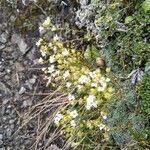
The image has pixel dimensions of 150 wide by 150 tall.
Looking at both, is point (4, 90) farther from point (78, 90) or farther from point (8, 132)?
point (78, 90)

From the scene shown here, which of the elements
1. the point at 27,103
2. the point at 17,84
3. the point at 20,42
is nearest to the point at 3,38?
the point at 20,42

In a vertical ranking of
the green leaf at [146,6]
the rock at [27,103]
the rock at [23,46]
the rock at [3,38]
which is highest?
the green leaf at [146,6]

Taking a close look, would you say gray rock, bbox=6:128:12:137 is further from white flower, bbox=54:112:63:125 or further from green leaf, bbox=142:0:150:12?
green leaf, bbox=142:0:150:12

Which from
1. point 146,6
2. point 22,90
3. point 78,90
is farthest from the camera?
point 22,90

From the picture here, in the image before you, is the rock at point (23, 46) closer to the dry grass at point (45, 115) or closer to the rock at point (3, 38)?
the rock at point (3, 38)

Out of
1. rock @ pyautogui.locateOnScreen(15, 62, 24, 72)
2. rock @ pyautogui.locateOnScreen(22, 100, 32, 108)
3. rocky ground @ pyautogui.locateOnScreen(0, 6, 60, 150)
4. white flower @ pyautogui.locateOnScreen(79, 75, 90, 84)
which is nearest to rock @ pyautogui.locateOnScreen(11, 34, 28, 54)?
rocky ground @ pyautogui.locateOnScreen(0, 6, 60, 150)

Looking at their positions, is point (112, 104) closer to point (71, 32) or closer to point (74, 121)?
point (74, 121)

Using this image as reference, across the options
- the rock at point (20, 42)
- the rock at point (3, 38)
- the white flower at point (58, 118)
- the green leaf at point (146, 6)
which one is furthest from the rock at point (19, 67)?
the green leaf at point (146, 6)
